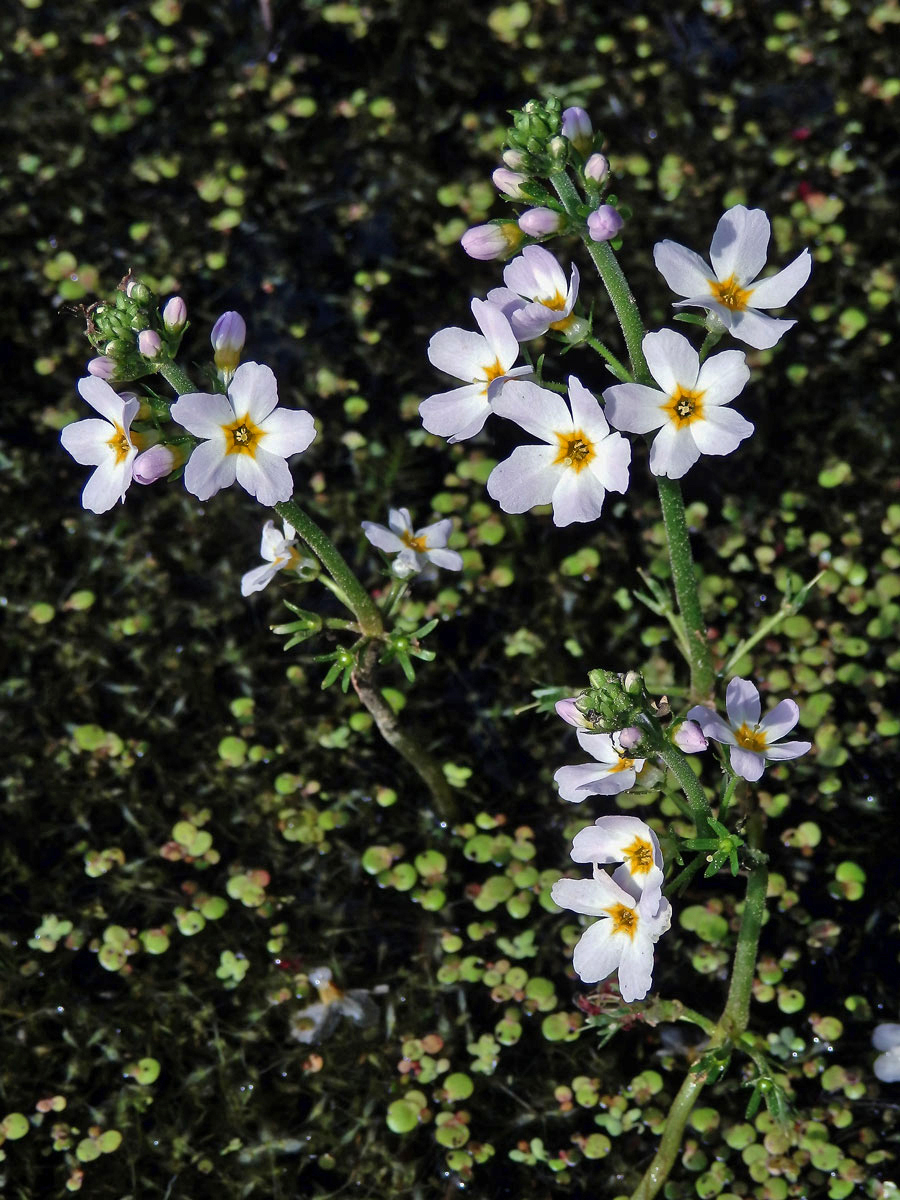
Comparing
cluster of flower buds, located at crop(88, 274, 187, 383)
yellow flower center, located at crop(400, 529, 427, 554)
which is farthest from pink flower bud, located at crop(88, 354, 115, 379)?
yellow flower center, located at crop(400, 529, 427, 554)

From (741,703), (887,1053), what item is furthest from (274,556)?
(887,1053)

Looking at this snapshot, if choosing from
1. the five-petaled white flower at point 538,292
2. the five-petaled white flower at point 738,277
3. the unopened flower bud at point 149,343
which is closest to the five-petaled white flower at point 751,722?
the five-petaled white flower at point 738,277

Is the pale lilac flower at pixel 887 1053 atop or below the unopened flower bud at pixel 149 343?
below

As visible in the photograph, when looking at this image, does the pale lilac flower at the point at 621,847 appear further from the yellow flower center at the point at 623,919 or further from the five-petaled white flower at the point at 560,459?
the five-petaled white flower at the point at 560,459

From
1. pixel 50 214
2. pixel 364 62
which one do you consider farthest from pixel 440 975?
pixel 364 62

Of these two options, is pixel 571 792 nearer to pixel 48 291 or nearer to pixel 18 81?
pixel 48 291

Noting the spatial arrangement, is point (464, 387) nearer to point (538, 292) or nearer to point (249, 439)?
point (538, 292)
